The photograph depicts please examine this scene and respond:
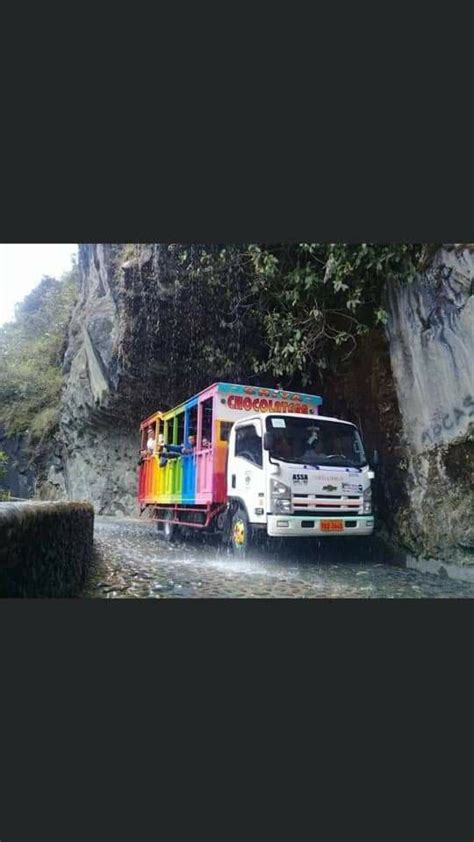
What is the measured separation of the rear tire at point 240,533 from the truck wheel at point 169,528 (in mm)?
989

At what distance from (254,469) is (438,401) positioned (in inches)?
66.2

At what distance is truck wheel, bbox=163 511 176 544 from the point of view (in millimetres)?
5973

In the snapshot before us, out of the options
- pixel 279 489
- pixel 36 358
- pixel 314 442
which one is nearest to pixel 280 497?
pixel 279 489

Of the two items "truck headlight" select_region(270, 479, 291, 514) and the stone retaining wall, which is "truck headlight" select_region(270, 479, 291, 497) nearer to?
"truck headlight" select_region(270, 479, 291, 514)

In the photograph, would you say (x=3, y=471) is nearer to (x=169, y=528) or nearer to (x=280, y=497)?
(x=169, y=528)

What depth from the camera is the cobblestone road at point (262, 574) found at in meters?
4.18

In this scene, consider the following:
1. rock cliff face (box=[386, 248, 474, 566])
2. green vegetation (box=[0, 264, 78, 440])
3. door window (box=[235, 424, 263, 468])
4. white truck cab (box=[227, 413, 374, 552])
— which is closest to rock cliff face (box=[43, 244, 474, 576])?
rock cliff face (box=[386, 248, 474, 566])

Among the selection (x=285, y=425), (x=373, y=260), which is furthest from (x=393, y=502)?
(x=373, y=260)

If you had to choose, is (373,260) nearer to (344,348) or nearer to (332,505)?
(344,348)

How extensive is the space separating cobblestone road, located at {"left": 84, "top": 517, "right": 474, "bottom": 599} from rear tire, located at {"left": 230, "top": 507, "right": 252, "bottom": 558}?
84 mm

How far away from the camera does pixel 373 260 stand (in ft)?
16.4

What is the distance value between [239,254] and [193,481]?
224 cm

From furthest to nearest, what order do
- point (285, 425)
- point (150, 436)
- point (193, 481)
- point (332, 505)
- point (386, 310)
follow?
point (150, 436), point (193, 481), point (386, 310), point (285, 425), point (332, 505)

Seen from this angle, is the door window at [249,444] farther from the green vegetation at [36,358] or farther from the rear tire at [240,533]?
the green vegetation at [36,358]
